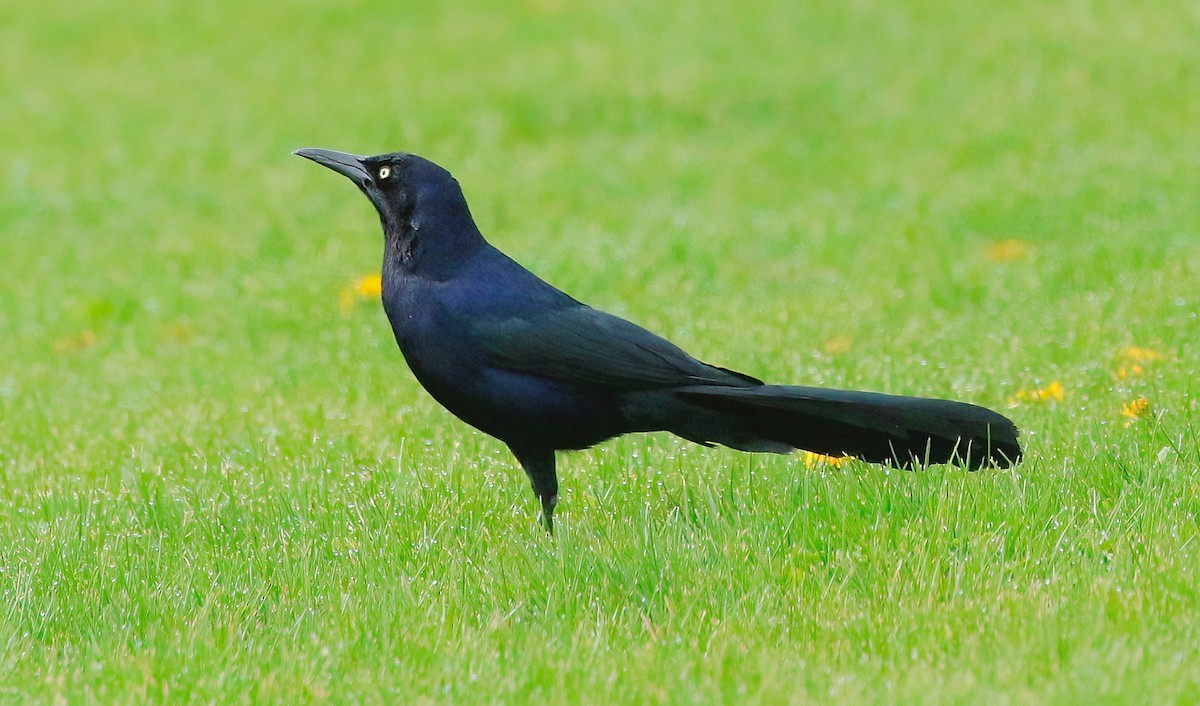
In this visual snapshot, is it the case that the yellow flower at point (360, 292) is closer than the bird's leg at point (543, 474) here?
No

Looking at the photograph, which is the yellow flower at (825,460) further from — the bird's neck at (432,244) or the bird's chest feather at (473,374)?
the bird's neck at (432,244)

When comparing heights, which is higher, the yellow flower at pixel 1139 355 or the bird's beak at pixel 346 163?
the yellow flower at pixel 1139 355

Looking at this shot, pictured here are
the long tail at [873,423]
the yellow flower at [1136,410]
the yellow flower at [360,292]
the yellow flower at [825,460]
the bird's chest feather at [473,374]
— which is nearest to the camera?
the long tail at [873,423]

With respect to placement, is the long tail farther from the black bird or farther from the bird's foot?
the bird's foot

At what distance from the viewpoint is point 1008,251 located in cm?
1052

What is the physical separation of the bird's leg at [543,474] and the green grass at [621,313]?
0.16 metres

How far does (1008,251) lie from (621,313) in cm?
269

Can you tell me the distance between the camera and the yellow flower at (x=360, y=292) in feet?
33.2

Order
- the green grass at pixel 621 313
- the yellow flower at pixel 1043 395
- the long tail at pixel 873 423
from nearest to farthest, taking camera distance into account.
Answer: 1. the green grass at pixel 621 313
2. the long tail at pixel 873 423
3. the yellow flower at pixel 1043 395

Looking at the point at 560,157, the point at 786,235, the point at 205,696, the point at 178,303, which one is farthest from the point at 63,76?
the point at 205,696

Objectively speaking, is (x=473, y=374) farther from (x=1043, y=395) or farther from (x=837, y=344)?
(x=837, y=344)


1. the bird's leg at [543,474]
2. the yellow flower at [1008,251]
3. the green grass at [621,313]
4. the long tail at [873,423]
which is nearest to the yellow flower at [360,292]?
the green grass at [621,313]

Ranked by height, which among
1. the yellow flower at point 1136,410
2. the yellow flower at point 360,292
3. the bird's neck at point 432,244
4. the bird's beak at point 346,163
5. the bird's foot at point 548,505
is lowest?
the bird's foot at point 548,505

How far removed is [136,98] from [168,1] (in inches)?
140
